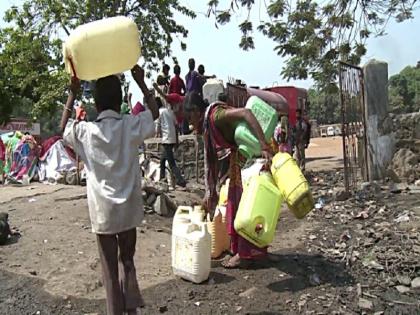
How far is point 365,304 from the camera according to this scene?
12.1ft

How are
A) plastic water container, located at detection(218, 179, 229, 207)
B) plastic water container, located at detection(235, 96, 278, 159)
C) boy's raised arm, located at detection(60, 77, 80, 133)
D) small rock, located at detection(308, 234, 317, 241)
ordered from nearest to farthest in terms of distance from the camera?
boy's raised arm, located at detection(60, 77, 80, 133), plastic water container, located at detection(235, 96, 278, 159), plastic water container, located at detection(218, 179, 229, 207), small rock, located at detection(308, 234, 317, 241)

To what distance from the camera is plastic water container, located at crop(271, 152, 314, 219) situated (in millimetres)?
3805

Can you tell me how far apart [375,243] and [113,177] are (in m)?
2.98

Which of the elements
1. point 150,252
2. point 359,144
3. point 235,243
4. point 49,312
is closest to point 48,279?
point 49,312

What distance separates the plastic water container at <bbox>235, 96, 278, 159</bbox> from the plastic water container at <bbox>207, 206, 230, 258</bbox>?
74 cm

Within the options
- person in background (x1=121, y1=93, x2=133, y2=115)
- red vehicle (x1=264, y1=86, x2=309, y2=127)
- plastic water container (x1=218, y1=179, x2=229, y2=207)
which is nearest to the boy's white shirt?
plastic water container (x1=218, y1=179, x2=229, y2=207)

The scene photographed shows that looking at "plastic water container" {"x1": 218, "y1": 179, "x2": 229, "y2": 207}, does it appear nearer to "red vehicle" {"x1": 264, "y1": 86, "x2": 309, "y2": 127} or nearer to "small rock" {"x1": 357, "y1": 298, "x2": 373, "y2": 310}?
"small rock" {"x1": 357, "y1": 298, "x2": 373, "y2": 310}

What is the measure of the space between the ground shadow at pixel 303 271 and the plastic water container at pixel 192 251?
1.79 feet

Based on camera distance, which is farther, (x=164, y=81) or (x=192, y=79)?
(x=164, y=81)

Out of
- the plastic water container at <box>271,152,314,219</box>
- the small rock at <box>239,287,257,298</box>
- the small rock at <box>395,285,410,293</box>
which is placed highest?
the plastic water container at <box>271,152,314,219</box>

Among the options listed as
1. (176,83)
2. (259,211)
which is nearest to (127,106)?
(176,83)

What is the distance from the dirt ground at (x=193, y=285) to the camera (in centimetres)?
377

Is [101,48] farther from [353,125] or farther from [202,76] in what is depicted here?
[202,76]

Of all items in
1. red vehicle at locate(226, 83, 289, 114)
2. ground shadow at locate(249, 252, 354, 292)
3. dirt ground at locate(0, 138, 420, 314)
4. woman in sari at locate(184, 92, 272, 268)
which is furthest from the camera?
red vehicle at locate(226, 83, 289, 114)
